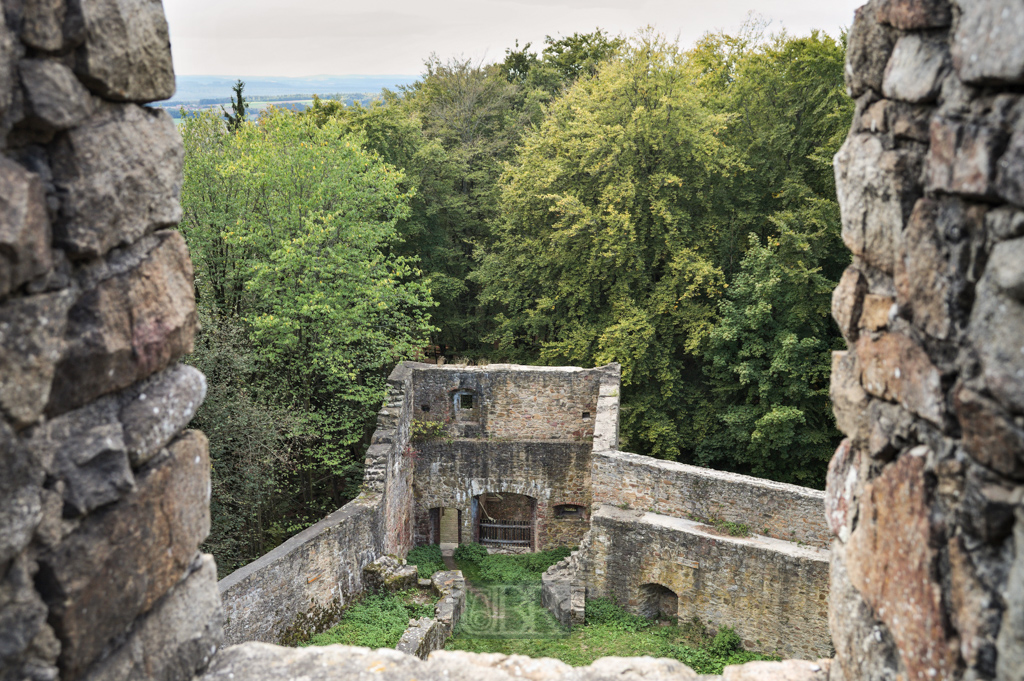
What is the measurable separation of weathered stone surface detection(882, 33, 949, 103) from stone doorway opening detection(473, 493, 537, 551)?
46.6ft

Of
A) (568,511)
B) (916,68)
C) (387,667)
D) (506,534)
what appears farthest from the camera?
(506,534)

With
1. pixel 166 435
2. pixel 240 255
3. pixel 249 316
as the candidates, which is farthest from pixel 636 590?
pixel 166 435

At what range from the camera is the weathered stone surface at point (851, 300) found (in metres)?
2.71

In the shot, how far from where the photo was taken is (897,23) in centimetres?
235

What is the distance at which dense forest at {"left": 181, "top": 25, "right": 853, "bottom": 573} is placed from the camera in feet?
44.9

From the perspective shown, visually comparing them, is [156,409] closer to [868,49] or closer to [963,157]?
[963,157]

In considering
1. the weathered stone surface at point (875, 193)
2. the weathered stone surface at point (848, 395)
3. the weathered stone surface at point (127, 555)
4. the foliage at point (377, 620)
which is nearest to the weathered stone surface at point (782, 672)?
the weathered stone surface at point (848, 395)

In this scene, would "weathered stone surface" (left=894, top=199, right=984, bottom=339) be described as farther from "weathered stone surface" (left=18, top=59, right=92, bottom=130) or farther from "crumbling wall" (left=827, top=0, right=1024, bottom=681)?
"weathered stone surface" (left=18, top=59, right=92, bottom=130)

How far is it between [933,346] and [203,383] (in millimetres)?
2487

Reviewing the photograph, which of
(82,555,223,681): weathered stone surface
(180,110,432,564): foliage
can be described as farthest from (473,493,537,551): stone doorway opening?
(82,555,223,681): weathered stone surface

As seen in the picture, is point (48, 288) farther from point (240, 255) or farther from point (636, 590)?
point (240, 255)

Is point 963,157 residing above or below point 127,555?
above

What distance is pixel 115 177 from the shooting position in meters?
2.31

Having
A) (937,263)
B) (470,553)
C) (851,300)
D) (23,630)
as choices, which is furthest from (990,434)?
(470,553)
